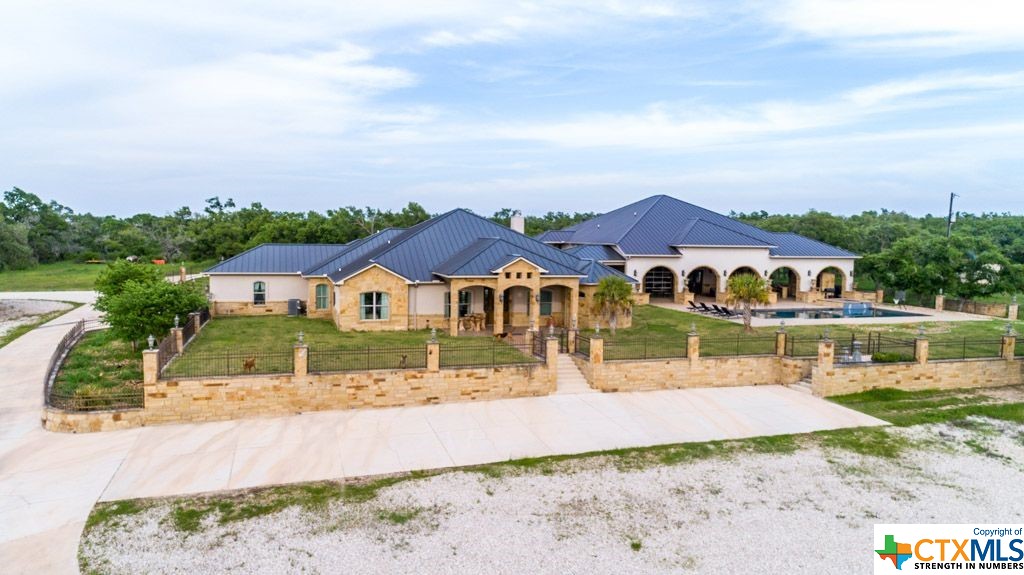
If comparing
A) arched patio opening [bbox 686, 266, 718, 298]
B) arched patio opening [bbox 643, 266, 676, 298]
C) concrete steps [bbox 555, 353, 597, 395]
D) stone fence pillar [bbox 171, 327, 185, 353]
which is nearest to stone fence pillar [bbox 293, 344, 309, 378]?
stone fence pillar [bbox 171, 327, 185, 353]

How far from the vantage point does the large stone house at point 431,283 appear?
1084 inches

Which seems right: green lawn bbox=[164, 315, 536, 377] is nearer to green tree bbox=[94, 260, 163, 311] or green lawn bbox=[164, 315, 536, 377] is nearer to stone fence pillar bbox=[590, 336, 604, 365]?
stone fence pillar bbox=[590, 336, 604, 365]

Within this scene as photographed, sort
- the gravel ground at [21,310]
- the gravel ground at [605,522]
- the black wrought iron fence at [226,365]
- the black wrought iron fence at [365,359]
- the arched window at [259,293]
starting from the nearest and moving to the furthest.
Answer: the gravel ground at [605,522]
the black wrought iron fence at [226,365]
the black wrought iron fence at [365,359]
the arched window at [259,293]
the gravel ground at [21,310]

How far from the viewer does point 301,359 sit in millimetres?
18141

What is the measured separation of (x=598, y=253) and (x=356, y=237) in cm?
2966

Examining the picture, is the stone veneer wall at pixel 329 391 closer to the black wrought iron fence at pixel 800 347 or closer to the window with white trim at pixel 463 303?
the window with white trim at pixel 463 303

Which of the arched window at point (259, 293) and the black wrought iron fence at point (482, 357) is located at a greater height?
the arched window at point (259, 293)

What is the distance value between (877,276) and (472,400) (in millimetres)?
36060

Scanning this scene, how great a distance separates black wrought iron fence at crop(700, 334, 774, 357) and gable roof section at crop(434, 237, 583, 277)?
7091 millimetres

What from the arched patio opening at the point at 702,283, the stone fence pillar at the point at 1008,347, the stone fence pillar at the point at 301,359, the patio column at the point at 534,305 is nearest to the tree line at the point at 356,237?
the arched patio opening at the point at 702,283

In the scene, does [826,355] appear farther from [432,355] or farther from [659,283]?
[659,283]

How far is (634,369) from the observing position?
21.5m

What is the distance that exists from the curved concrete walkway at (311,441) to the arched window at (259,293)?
1153 cm

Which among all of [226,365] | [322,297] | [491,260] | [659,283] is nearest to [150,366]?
[226,365]
